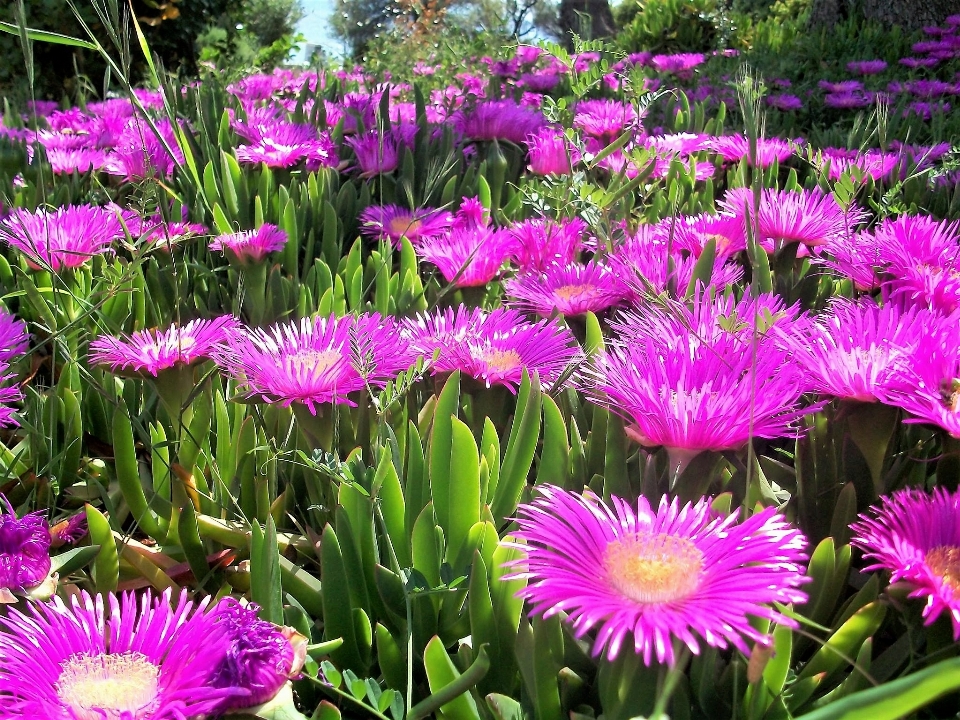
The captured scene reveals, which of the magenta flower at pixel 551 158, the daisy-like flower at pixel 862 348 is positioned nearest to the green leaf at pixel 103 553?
the daisy-like flower at pixel 862 348

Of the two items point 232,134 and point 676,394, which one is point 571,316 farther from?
point 232,134

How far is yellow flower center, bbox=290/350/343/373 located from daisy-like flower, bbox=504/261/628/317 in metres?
0.24

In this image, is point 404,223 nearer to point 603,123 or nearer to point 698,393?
point 603,123

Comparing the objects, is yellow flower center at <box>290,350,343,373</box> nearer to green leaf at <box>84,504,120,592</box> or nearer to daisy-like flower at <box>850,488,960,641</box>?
green leaf at <box>84,504,120,592</box>

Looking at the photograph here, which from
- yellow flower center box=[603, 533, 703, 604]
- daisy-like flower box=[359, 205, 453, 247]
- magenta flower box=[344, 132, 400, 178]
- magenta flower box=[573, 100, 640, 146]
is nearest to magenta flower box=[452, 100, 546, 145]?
magenta flower box=[573, 100, 640, 146]

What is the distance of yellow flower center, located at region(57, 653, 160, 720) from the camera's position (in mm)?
413

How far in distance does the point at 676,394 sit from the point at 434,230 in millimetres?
807

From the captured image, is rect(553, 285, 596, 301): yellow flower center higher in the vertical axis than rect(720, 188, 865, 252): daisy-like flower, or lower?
lower

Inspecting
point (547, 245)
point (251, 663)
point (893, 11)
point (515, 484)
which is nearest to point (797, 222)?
point (547, 245)

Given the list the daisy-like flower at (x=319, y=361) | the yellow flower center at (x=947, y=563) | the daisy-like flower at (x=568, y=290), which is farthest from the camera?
the daisy-like flower at (x=568, y=290)

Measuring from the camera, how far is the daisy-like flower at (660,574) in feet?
1.23

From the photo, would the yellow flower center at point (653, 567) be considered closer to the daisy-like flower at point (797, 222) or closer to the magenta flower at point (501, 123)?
the daisy-like flower at point (797, 222)

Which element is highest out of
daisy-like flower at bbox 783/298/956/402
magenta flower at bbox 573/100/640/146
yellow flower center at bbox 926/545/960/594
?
magenta flower at bbox 573/100/640/146

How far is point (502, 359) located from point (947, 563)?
0.38 meters
